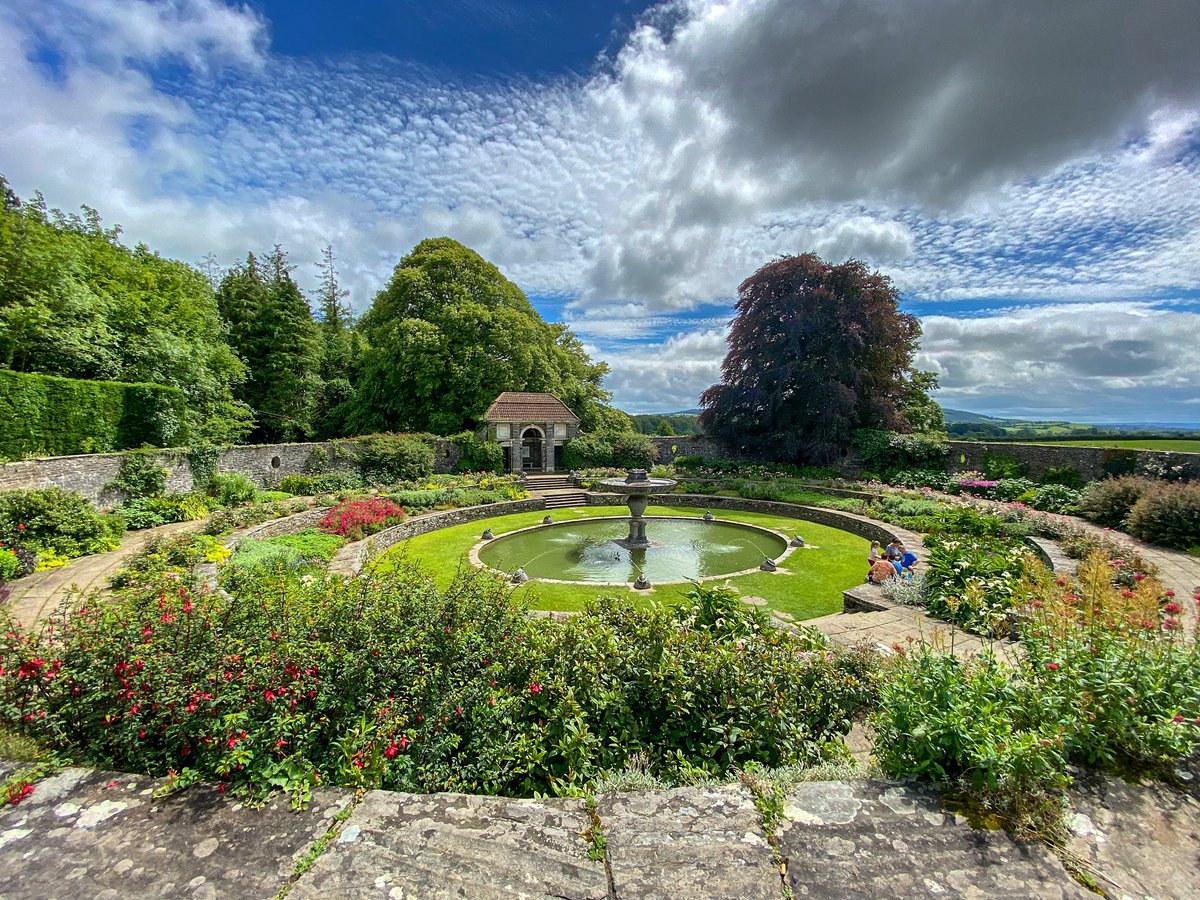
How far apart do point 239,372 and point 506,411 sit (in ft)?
44.3

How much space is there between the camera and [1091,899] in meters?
1.71

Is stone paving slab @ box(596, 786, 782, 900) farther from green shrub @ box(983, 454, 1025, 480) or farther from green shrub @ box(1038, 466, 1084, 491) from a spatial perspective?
green shrub @ box(983, 454, 1025, 480)

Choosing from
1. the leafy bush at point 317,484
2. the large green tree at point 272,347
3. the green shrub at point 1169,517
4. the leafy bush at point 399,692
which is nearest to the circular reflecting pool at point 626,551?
the leafy bush at point 399,692

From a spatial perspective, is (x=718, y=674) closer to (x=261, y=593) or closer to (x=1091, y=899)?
(x=1091, y=899)

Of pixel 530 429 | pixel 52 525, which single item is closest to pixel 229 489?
pixel 52 525

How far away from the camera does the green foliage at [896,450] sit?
69.0ft

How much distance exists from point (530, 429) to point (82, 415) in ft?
55.6

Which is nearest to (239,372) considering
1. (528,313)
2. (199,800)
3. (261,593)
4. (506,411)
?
(506,411)

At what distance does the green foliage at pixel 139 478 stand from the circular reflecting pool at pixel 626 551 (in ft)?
33.3

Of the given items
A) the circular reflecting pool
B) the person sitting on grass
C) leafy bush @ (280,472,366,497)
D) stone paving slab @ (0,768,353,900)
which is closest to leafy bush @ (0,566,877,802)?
stone paving slab @ (0,768,353,900)

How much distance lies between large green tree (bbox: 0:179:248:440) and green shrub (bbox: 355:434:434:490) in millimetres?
6471

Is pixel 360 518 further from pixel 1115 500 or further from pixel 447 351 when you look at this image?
pixel 1115 500

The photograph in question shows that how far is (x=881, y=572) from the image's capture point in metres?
8.57

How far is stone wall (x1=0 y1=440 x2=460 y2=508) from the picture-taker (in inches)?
457
